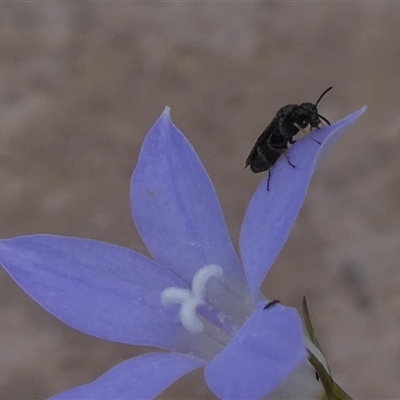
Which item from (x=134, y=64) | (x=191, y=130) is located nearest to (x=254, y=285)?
(x=191, y=130)

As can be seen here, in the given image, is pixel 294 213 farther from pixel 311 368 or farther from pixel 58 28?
pixel 58 28

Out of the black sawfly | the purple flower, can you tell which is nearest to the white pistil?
the purple flower

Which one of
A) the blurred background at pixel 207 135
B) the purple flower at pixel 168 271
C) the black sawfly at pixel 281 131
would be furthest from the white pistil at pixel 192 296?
the blurred background at pixel 207 135

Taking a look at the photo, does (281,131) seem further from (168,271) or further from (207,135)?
(207,135)

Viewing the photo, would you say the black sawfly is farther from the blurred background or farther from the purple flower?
the blurred background

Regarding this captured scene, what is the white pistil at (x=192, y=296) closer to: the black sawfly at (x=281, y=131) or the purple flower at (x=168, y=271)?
the purple flower at (x=168, y=271)

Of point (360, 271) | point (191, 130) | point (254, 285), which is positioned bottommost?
point (360, 271)
